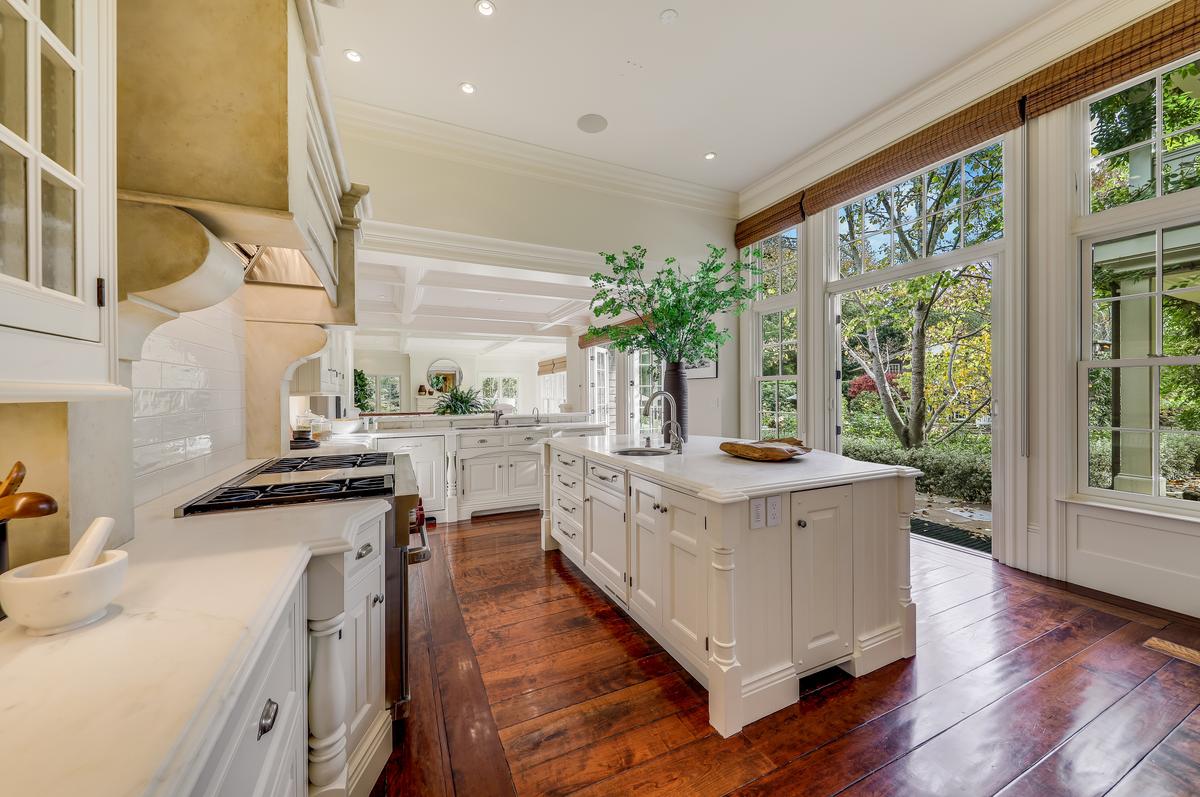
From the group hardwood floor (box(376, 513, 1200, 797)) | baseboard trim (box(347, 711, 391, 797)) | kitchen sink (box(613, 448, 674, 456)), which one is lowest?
hardwood floor (box(376, 513, 1200, 797))

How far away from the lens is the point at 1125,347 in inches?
94.3

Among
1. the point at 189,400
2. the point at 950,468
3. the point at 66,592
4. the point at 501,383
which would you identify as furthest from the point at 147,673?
the point at 501,383

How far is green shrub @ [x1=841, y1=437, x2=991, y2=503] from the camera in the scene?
186 inches

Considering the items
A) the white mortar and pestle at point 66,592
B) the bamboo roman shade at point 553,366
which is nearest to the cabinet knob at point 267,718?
the white mortar and pestle at point 66,592

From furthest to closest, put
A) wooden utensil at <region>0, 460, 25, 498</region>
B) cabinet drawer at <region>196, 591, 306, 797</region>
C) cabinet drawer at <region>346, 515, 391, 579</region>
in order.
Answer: cabinet drawer at <region>346, 515, 391, 579</region> → wooden utensil at <region>0, 460, 25, 498</region> → cabinet drawer at <region>196, 591, 306, 797</region>

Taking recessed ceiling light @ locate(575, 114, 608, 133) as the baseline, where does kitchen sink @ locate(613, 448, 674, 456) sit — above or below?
below

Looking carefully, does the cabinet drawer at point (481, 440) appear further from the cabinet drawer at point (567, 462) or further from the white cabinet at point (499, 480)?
the cabinet drawer at point (567, 462)

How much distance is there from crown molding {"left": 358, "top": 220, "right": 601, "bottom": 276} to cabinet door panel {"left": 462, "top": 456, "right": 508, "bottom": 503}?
1755 millimetres

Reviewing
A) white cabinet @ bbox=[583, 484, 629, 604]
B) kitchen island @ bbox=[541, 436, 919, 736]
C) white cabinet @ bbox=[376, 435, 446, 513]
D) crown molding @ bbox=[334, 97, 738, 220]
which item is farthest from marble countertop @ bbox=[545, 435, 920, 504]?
crown molding @ bbox=[334, 97, 738, 220]

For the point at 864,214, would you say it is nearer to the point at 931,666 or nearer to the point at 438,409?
the point at 931,666

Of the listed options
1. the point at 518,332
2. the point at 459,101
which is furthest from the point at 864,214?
the point at 518,332

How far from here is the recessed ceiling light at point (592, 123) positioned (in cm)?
320

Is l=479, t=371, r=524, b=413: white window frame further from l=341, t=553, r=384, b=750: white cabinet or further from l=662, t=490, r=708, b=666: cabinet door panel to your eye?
l=341, t=553, r=384, b=750: white cabinet

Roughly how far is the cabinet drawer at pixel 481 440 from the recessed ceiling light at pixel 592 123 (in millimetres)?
2608
